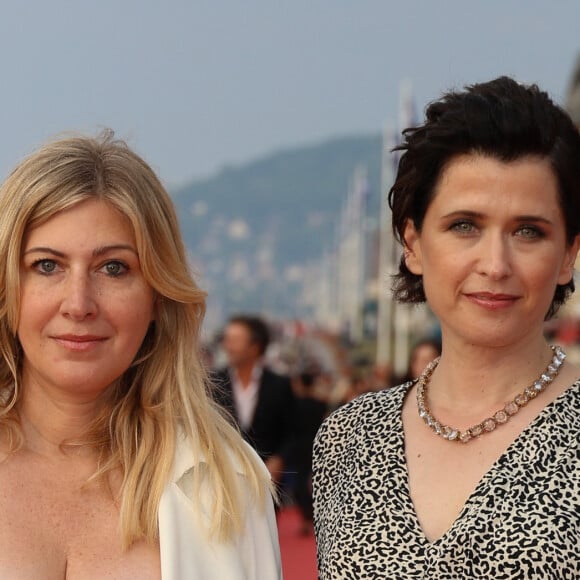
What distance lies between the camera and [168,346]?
13.6ft

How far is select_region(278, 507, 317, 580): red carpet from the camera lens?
10.3m

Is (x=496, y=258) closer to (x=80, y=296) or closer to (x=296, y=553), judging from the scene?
(x=80, y=296)

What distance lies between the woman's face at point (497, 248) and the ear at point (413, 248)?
0.21 m

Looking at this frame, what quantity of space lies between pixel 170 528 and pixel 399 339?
153 ft

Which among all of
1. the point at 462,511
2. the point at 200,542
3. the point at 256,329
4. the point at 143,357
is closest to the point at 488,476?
the point at 462,511

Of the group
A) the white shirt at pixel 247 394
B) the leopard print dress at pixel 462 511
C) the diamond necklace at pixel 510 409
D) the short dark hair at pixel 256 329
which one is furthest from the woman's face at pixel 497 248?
the short dark hair at pixel 256 329

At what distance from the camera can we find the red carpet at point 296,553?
10297 millimetres

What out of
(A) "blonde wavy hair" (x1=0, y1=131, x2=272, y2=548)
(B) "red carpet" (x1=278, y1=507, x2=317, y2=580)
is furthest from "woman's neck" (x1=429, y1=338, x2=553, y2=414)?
(B) "red carpet" (x1=278, y1=507, x2=317, y2=580)

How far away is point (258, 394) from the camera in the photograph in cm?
1031

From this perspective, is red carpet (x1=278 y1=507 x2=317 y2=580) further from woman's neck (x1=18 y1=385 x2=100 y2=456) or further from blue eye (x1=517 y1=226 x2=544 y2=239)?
blue eye (x1=517 y1=226 x2=544 y2=239)

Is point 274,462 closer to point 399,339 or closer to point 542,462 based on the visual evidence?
point 542,462

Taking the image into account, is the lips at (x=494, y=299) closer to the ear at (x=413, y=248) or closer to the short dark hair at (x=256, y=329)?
the ear at (x=413, y=248)

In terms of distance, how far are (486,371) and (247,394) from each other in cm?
691

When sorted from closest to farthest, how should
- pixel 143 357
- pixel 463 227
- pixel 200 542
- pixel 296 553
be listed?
pixel 463 227
pixel 200 542
pixel 143 357
pixel 296 553
